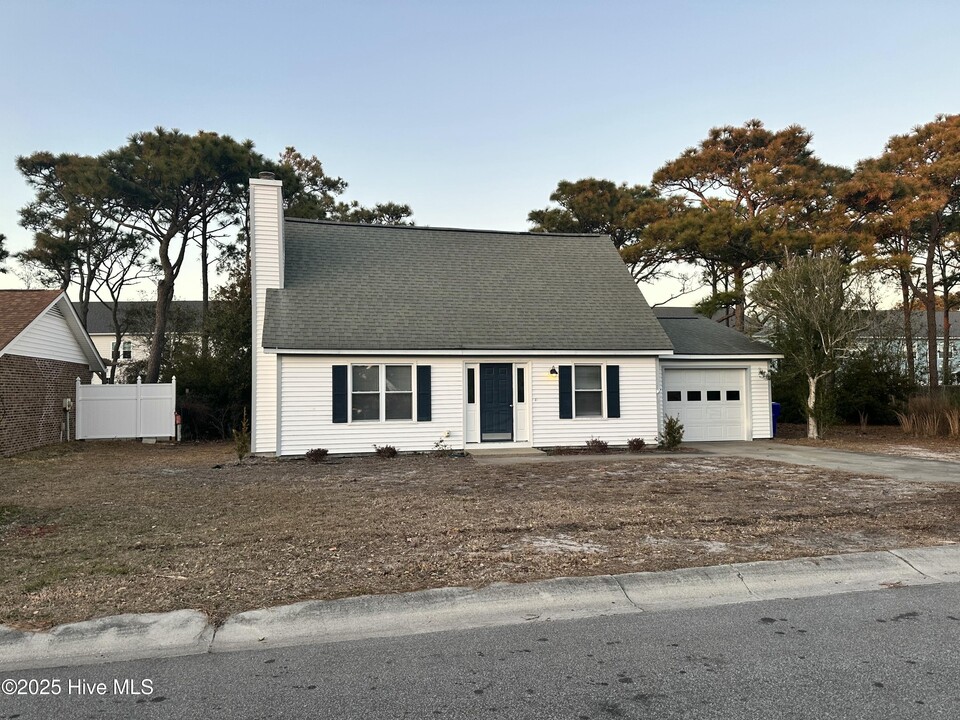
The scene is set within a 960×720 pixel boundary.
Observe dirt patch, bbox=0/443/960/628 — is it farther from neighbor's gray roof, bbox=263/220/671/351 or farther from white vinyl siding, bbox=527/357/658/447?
neighbor's gray roof, bbox=263/220/671/351

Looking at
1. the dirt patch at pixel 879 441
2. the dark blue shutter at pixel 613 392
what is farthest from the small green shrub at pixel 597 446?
the dirt patch at pixel 879 441

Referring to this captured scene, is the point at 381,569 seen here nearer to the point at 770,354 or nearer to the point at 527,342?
the point at 527,342

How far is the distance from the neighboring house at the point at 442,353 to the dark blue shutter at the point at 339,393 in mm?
31

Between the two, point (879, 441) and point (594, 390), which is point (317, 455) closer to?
point (594, 390)

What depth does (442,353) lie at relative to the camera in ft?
50.3

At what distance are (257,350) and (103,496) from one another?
661 cm

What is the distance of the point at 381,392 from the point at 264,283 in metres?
3.95

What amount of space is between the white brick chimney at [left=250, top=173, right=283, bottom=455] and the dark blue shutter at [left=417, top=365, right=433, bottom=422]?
11.0ft

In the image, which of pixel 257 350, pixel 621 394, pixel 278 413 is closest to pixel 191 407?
pixel 257 350

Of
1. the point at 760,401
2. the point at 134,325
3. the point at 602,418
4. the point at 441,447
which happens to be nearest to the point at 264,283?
the point at 441,447

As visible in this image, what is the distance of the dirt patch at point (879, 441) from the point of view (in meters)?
14.7

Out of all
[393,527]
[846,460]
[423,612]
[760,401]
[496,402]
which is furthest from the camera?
[760,401]

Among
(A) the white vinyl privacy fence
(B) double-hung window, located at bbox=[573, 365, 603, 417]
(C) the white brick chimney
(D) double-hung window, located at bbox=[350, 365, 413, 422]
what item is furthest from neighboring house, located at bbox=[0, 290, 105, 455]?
(B) double-hung window, located at bbox=[573, 365, 603, 417]

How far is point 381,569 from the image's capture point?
5.70 m
